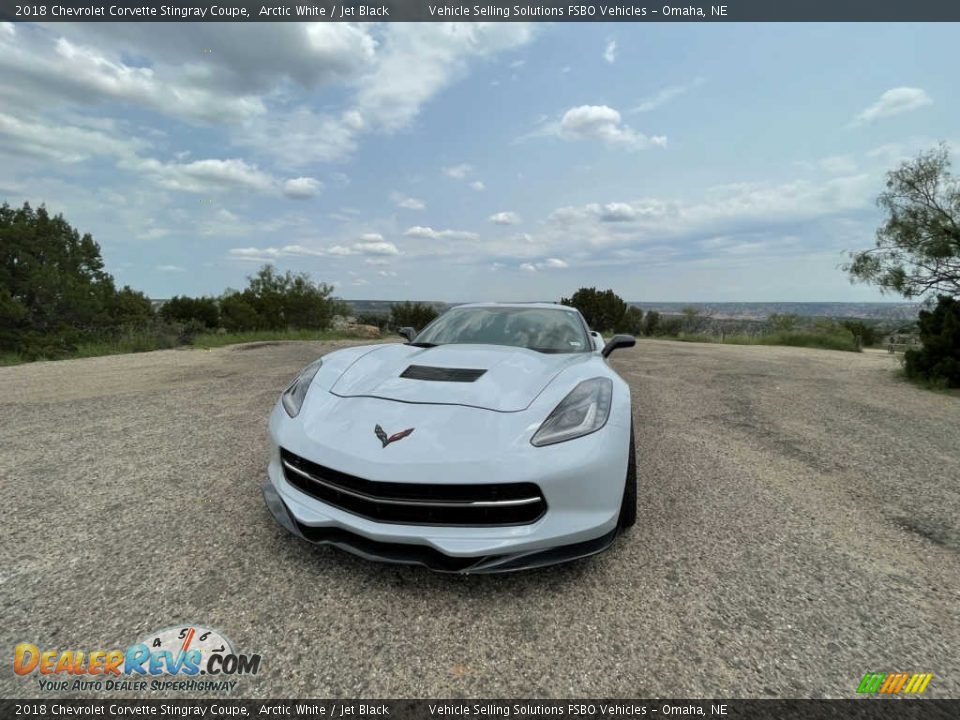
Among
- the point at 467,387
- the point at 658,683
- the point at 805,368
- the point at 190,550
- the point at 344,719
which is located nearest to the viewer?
the point at 344,719

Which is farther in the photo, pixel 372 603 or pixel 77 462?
pixel 77 462

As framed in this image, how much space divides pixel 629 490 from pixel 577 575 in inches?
18.5

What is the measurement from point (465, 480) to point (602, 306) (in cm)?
3594

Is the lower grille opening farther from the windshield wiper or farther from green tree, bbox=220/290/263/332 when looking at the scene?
green tree, bbox=220/290/263/332

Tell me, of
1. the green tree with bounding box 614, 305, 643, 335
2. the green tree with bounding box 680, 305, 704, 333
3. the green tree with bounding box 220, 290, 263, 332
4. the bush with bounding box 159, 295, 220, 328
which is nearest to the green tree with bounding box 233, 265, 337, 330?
the green tree with bounding box 220, 290, 263, 332

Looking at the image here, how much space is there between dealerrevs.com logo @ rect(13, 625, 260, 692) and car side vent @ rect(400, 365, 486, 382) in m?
1.32

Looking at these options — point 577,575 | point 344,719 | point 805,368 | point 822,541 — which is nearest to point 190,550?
point 344,719

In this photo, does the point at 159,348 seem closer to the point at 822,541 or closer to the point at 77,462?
the point at 77,462

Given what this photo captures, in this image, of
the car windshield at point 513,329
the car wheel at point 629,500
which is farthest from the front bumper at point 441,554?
the car windshield at point 513,329

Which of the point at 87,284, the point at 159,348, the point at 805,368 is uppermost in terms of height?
the point at 87,284

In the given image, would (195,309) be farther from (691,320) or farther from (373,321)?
(691,320)

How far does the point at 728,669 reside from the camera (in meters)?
1.38

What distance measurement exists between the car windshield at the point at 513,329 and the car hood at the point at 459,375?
1.00 feet

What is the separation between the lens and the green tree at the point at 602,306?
3507 cm
